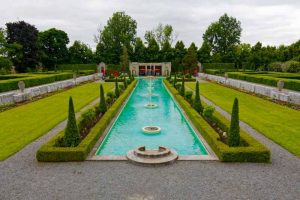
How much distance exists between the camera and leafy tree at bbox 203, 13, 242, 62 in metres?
82.0

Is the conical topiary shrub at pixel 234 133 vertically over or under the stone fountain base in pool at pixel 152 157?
over

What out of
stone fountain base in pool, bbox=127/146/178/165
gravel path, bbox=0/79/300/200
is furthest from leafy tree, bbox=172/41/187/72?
gravel path, bbox=0/79/300/200

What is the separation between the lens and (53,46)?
69.9 metres

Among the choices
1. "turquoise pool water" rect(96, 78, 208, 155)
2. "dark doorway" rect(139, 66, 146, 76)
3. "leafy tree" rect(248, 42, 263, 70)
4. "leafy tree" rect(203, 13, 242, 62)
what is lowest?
"turquoise pool water" rect(96, 78, 208, 155)

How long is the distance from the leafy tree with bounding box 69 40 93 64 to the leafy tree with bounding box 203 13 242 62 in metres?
33.6

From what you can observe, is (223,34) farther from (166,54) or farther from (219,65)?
(166,54)

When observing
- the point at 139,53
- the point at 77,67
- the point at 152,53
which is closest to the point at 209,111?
the point at 139,53

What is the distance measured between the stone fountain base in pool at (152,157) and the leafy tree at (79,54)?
221ft

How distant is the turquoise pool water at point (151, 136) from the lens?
13312 millimetres

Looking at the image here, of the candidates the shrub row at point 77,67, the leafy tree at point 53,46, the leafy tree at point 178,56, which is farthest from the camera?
the leafy tree at point 178,56

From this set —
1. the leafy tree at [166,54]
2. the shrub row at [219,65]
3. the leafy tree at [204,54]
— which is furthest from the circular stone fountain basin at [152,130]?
the leafy tree at [204,54]

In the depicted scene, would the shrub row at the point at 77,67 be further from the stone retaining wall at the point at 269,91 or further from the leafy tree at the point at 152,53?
the stone retaining wall at the point at 269,91

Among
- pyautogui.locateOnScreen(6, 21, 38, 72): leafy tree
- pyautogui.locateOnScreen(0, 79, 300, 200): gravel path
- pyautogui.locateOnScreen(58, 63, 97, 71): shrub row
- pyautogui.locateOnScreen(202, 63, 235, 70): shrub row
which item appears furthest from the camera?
pyautogui.locateOnScreen(202, 63, 235, 70): shrub row

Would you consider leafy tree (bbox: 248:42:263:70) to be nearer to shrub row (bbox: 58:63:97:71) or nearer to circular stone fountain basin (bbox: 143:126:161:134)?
shrub row (bbox: 58:63:97:71)
